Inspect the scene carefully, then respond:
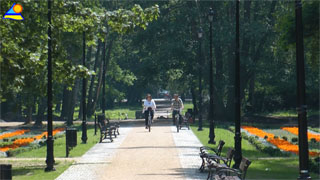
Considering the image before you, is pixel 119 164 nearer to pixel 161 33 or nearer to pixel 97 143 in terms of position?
pixel 97 143

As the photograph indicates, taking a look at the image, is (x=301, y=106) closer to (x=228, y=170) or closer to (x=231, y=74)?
(x=228, y=170)

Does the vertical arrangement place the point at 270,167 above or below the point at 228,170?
below

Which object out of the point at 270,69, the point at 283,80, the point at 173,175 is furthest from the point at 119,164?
the point at 283,80

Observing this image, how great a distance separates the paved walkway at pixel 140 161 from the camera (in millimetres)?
19609

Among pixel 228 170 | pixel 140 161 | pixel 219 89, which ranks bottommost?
pixel 140 161

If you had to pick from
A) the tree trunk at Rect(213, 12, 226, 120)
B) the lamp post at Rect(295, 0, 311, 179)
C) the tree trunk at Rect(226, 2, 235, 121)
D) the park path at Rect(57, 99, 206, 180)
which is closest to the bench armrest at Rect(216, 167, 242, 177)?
the lamp post at Rect(295, 0, 311, 179)

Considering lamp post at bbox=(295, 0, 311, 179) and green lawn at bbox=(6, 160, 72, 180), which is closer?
lamp post at bbox=(295, 0, 311, 179)

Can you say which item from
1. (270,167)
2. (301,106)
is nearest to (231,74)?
(270,167)

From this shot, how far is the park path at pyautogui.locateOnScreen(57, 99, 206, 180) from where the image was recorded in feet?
64.1

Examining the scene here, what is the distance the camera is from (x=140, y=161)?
77.3 ft

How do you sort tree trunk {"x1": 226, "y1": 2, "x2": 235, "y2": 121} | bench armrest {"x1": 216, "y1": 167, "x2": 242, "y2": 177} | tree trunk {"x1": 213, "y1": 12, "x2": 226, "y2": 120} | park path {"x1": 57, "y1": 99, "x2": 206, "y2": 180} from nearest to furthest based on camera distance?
1. bench armrest {"x1": 216, "y1": 167, "x2": 242, "y2": 177}
2. park path {"x1": 57, "y1": 99, "x2": 206, "y2": 180}
3. tree trunk {"x1": 226, "y1": 2, "x2": 235, "y2": 121}
4. tree trunk {"x1": 213, "y1": 12, "x2": 226, "y2": 120}

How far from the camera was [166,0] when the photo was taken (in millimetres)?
59125

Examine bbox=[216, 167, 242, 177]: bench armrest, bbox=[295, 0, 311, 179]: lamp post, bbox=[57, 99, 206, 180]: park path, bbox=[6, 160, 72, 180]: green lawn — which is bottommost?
bbox=[6, 160, 72, 180]: green lawn

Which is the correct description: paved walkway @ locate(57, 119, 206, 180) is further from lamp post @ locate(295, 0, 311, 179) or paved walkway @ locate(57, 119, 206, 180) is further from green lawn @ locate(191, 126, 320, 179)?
lamp post @ locate(295, 0, 311, 179)
